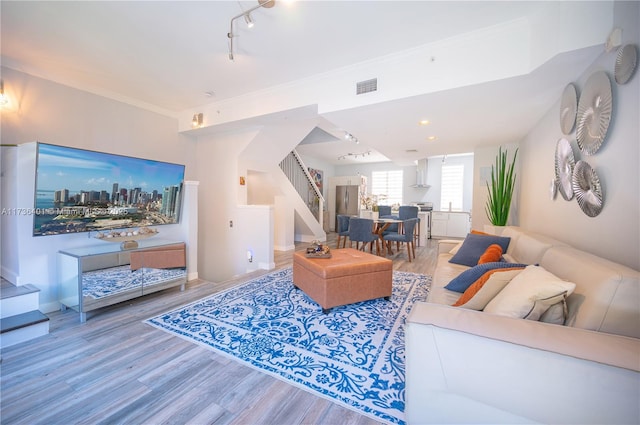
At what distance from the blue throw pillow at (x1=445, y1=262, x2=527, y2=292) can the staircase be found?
3.68 meters

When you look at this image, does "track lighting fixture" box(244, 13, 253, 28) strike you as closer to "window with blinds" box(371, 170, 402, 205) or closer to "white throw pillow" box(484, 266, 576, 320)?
"white throw pillow" box(484, 266, 576, 320)

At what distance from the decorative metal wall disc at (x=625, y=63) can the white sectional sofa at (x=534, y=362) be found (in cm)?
126

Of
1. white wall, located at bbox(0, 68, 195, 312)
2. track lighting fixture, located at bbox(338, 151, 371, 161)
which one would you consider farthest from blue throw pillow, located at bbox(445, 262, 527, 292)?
track lighting fixture, located at bbox(338, 151, 371, 161)

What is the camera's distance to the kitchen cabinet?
26.4ft

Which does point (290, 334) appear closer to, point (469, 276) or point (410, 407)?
point (410, 407)

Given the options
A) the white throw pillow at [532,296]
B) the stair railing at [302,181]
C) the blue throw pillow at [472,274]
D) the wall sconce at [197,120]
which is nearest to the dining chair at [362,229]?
the stair railing at [302,181]

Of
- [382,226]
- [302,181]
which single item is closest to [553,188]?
[382,226]

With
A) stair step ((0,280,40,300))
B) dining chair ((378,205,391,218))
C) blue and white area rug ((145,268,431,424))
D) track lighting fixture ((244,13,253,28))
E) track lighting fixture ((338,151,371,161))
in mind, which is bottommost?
blue and white area rug ((145,268,431,424))

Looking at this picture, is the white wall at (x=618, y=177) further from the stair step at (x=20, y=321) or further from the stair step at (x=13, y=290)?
the stair step at (x=13, y=290)

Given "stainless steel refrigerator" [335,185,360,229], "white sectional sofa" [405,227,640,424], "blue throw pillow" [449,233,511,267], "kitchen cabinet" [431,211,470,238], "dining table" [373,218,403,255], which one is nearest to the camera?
"white sectional sofa" [405,227,640,424]

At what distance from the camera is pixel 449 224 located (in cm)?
823

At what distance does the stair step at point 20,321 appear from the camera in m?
2.14

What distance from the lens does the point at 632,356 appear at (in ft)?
2.96

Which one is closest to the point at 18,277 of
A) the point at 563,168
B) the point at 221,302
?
the point at 221,302
